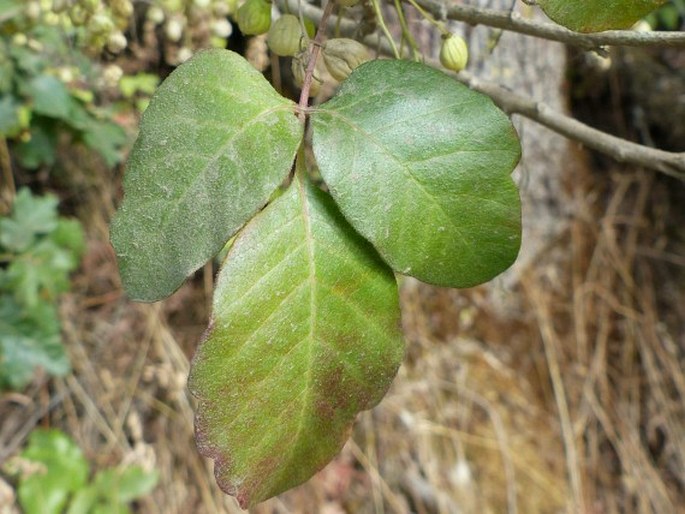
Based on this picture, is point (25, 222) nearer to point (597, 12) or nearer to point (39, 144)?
point (39, 144)

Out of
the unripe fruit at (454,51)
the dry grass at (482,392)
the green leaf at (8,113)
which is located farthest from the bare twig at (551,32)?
the dry grass at (482,392)

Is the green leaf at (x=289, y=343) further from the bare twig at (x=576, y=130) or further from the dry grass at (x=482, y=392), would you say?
the dry grass at (x=482, y=392)

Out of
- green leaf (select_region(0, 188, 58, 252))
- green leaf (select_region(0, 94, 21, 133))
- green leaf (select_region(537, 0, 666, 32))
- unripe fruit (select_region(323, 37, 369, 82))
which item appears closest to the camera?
green leaf (select_region(537, 0, 666, 32))

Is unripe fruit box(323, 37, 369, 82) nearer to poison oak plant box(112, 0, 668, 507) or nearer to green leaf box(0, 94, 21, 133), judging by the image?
poison oak plant box(112, 0, 668, 507)

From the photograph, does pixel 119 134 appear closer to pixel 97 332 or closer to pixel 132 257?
pixel 97 332

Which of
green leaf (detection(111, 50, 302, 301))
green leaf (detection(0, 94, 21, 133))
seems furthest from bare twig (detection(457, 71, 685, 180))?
green leaf (detection(0, 94, 21, 133))

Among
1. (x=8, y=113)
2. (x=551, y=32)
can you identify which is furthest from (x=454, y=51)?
(x=8, y=113)
